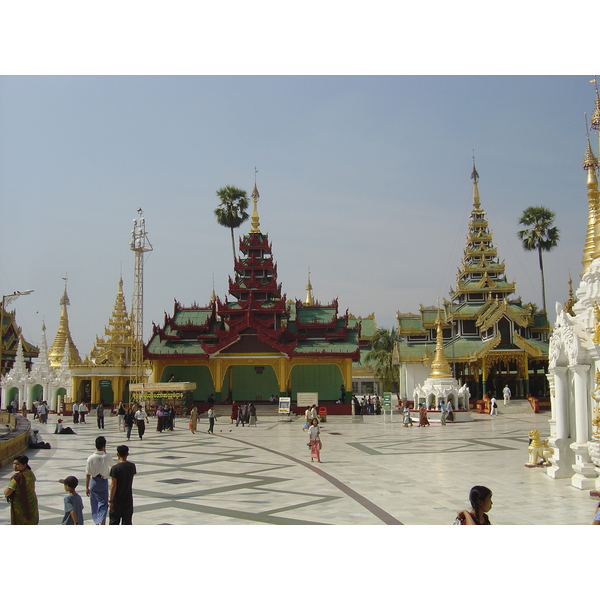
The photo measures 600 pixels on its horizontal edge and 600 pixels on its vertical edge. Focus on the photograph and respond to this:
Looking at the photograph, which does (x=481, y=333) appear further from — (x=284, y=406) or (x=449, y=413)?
(x=284, y=406)

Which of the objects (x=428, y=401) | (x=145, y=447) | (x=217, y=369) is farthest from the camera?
(x=217, y=369)

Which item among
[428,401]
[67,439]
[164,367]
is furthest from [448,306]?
[67,439]

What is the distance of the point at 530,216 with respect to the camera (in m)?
49.7

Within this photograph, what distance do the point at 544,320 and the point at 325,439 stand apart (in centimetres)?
2734

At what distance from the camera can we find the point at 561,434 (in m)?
13.5

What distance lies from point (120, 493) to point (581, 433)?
29.9ft

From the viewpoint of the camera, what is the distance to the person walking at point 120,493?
7.66 m

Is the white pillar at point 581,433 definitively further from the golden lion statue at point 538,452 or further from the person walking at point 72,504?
the person walking at point 72,504

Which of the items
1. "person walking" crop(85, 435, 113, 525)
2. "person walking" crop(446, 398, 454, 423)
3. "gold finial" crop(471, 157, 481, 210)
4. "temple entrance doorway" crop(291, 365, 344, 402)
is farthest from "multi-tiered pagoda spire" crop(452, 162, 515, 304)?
"person walking" crop(85, 435, 113, 525)

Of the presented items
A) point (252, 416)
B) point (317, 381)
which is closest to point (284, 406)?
point (252, 416)

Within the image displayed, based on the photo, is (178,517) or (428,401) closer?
(178,517)

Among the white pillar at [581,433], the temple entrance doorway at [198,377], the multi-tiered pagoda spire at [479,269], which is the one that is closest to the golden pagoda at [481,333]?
the multi-tiered pagoda spire at [479,269]

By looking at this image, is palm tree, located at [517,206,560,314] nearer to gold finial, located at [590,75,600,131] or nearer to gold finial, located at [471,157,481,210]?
gold finial, located at [471,157,481,210]
